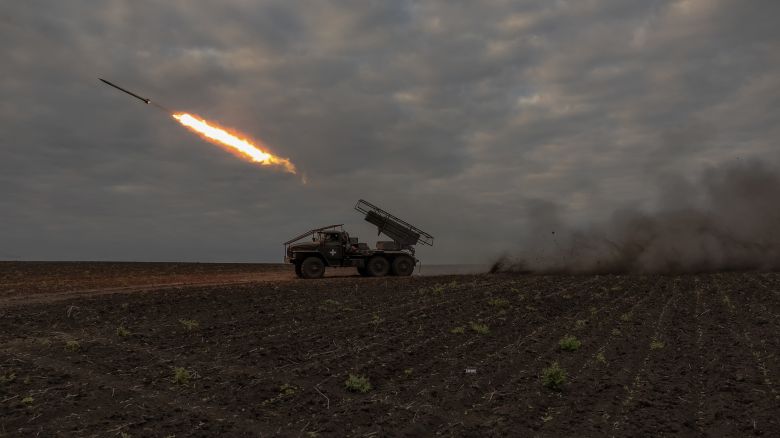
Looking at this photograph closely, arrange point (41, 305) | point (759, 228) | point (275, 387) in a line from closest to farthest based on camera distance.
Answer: point (275, 387) → point (41, 305) → point (759, 228)

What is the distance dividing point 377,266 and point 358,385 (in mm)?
23798

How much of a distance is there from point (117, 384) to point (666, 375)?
9.75 m

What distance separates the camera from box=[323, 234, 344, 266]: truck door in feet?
104

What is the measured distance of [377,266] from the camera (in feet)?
107

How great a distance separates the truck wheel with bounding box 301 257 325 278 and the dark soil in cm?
1188

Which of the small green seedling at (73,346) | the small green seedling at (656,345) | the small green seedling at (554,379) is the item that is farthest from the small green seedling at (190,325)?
the small green seedling at (656,345)

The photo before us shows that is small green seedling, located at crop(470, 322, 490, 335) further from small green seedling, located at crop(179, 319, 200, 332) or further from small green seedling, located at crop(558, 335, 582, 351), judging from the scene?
small green seedling, located at crop(179, 319, 200, 332)

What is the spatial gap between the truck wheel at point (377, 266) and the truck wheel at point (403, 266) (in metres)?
0.66

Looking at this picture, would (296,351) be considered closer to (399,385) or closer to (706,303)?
(399,385)

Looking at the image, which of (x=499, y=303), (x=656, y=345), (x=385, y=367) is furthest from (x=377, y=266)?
(x=385, y=367)

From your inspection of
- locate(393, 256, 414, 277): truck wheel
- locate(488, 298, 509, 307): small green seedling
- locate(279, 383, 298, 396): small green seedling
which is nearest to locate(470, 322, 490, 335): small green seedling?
locate(488, 298, 509, 307): small green seedling

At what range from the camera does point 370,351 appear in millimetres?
11703

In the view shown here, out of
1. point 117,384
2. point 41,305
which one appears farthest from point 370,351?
point 41,305

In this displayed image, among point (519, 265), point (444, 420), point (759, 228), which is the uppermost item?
point (759, 228)
